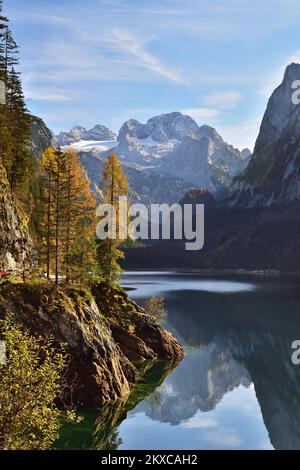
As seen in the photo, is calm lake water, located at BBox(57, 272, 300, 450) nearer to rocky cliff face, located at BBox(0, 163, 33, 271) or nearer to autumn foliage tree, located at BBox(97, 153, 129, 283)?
autumn foliage tree, located at BBox(97, 153, 129, 283)

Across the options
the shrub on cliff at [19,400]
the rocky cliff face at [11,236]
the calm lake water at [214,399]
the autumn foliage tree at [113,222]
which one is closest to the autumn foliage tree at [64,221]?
the rocky cliff face at [11,236]

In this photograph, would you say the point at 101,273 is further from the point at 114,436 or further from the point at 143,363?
the point at 114,436

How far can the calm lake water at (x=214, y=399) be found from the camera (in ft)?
139

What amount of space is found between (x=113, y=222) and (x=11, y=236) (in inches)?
581

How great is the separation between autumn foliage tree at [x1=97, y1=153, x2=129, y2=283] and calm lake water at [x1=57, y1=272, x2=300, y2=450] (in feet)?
43.4

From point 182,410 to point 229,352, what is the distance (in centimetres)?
3054

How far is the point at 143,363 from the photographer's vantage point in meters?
64.6

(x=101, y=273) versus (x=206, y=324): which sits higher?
(x=101, y=273)

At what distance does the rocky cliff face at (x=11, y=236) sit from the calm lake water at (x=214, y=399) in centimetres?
1816

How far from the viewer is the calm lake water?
42.2 m

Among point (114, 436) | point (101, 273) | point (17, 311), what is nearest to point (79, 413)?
point (114, 436)

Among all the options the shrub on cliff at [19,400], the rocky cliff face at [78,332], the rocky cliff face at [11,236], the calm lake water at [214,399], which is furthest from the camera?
the rocky cliff face at [11,236]

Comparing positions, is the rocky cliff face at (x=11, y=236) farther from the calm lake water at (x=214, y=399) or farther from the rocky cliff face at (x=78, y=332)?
the calm lake water at (x=214, y=399)

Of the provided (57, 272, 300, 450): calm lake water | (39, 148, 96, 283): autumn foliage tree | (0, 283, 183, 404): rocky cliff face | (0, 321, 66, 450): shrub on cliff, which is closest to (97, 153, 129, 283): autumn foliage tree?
(39, 148, 96, 283): autumn foliage tree
